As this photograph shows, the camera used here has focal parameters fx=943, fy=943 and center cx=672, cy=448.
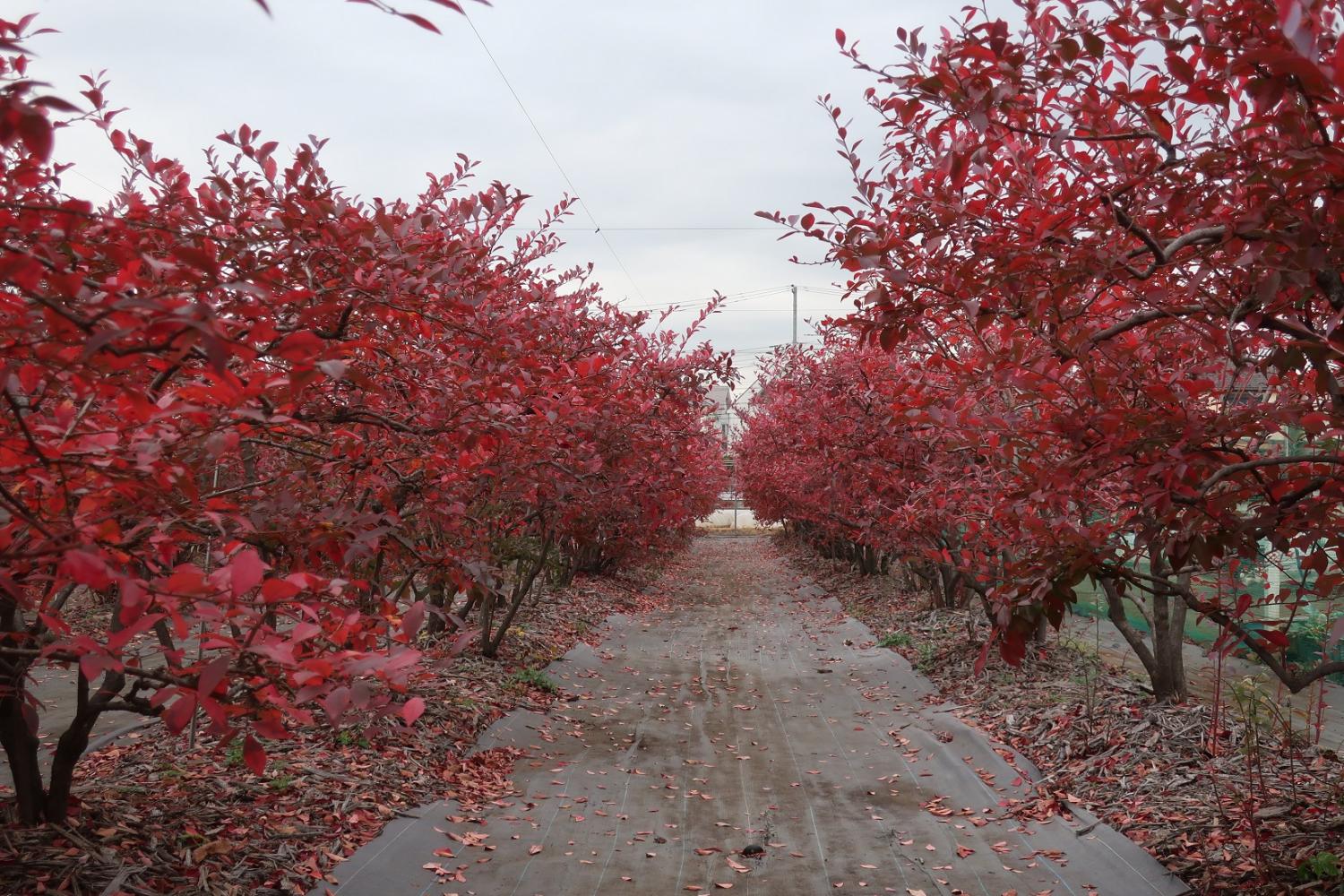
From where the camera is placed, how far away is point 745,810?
5301 mm

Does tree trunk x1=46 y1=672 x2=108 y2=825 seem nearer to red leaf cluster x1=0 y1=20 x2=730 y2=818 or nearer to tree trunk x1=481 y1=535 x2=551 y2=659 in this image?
red leaf cluster x1=0 y1=20 x2=730 y2=818

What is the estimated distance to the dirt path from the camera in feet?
13.9

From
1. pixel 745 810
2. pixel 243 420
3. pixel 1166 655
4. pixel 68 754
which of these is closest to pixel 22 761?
pixel 68 754

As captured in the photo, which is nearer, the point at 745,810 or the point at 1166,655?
the point at 745,810

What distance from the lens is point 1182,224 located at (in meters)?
2.96

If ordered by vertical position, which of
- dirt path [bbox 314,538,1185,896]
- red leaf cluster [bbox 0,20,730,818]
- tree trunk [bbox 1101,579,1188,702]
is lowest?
dirt path [bbox 314,538,1185,896]

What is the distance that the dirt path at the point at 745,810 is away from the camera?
424 cm

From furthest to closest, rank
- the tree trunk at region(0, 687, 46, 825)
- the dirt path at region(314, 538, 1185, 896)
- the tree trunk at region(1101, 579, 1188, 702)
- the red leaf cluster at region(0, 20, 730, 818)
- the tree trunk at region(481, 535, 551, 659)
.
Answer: the tree trunk at region(481, 535, 551, 659) → the tree trunk at region(1101, 579, 1188, 702) → the dirt path at region(314, 538, 1185, 896) → the tree trunk at region(0, 687, 46, 825) → the red leaf cluster at region(0, 20, 730, 818)

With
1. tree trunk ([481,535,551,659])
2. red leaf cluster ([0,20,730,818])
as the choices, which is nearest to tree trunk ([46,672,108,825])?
red leaf cluster ([0,20,730,818])

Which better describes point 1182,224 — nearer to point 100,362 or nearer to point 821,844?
point 100,362

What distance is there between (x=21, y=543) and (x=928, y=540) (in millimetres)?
9063

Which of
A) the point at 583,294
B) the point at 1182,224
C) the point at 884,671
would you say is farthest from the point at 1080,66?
the point at 884,671

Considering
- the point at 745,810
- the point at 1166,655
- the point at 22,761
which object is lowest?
the point at 745,810

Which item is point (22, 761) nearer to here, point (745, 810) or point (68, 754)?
point (68, 754)
